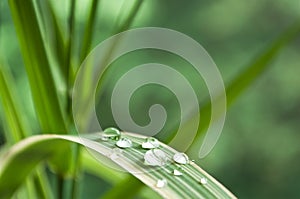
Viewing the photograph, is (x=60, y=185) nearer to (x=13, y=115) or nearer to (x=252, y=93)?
(x=13, y=115)

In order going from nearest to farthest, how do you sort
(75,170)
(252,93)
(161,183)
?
1. (161,183)
2. (75,170)
3. (252,93)

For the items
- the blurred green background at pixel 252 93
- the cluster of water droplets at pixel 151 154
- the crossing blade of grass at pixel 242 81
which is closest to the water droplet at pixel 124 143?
the cluster of water droplets at pixel 151 154

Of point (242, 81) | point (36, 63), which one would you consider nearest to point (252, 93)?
point (242, 81)

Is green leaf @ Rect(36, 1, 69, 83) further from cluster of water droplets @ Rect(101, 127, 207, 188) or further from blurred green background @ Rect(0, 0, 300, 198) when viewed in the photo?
blurred green background @ Rect(0, 0, 300, 198)

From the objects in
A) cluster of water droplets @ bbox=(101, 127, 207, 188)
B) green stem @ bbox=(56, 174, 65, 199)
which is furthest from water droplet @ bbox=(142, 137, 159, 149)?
green stem @ bbox=(56, 174, 65, 199)

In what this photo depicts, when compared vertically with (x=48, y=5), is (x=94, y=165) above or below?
below

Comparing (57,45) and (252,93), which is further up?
(57,45)

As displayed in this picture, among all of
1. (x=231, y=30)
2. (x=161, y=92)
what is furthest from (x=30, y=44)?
(x=231, y=30)

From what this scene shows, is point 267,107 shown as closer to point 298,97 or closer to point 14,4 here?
point 298,97
